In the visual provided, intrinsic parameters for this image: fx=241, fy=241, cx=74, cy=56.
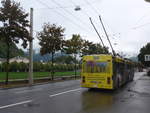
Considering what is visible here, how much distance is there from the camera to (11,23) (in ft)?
71.1

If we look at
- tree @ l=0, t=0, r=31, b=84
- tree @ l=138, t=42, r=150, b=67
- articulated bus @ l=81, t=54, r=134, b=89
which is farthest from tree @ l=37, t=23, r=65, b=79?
tree @ l=138, t=42, r=150, b=67

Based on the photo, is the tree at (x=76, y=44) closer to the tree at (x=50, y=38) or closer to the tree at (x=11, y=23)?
the tree at (x=50, y=38)

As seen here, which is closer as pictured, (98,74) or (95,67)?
(98,74)

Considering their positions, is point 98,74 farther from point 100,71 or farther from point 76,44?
point 76,44

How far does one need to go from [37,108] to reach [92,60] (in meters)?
7.71

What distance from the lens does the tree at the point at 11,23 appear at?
2133cm

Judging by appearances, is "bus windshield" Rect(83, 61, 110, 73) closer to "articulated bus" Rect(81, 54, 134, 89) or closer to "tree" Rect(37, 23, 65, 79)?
"articulated bus" Rect(81, 54, 134, 89)

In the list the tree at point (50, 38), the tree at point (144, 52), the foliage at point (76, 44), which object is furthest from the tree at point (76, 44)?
the tree at point (144, 52)

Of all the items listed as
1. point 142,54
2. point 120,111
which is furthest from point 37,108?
point 142,54

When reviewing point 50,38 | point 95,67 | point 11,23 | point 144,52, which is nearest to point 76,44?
point 50,38

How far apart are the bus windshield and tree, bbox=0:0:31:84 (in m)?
8.08

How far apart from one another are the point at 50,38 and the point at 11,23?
26.5 feet

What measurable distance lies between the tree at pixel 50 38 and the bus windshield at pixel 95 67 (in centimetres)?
1334

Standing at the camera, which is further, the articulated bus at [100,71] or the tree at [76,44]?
the tree at [76,44]
